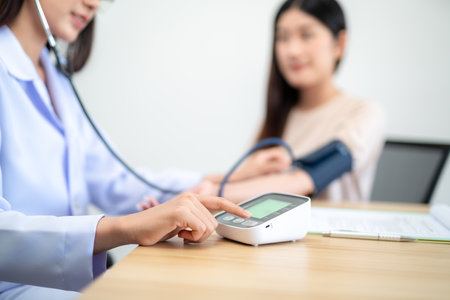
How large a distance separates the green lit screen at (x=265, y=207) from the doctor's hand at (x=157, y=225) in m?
0.08

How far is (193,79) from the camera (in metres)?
2.16

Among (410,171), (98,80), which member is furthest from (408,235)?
(98,80)

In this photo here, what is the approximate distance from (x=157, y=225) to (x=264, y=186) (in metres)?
0.54

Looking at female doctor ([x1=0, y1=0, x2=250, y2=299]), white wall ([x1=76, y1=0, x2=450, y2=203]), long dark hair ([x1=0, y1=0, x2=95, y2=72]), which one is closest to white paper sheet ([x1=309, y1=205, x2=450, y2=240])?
female doctor ([x1=0, y1=0, x2=250, y2=299])

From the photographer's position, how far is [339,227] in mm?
665

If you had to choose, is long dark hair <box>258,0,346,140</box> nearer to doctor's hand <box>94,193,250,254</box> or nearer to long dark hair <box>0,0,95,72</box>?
long dark hair <box>0,0,95,72</box>

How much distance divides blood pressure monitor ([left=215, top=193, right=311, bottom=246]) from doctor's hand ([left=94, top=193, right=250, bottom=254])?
0.04 metres

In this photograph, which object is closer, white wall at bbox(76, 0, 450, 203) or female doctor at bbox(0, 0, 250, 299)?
female doctor at bbox(0, 0, 250, 299)

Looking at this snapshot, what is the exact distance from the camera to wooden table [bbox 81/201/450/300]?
360 millimetres

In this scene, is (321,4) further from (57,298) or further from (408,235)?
(57,298)

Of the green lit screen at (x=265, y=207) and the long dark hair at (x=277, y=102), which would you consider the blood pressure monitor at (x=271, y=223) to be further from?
the long dark hair at (x=277, y=102)

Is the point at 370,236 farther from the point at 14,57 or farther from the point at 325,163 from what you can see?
the point at 14,57

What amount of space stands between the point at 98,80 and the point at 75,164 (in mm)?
1444

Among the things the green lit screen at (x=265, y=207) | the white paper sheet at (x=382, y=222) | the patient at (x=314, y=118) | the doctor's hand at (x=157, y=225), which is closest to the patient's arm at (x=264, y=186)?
the patient at (x=314, y=118)
